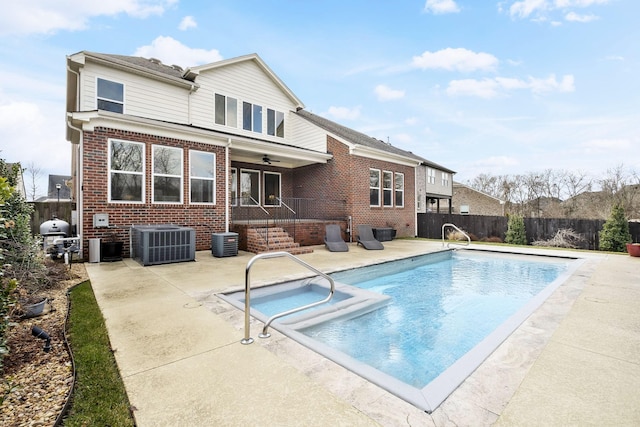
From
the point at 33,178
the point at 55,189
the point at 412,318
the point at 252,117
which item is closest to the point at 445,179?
the point at 252,117

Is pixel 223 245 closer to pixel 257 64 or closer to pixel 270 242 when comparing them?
pixel 270 242

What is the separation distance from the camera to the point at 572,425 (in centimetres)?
182

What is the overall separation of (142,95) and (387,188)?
11070 mm

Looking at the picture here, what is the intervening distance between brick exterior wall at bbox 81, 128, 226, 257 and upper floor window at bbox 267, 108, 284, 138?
13.9ft

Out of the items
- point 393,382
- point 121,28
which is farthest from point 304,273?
point 121,28

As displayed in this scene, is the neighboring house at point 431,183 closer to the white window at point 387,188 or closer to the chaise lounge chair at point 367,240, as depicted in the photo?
the white window at point 387,188

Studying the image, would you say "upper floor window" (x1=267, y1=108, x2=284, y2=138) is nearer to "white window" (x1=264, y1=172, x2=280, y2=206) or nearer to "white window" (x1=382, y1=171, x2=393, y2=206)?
"white window" (x1=264, y1=172, x2=280, y2=206)

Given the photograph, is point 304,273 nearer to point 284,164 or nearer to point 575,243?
point 284,164

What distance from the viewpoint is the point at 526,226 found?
46.2 feet

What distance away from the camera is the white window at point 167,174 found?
8.82m

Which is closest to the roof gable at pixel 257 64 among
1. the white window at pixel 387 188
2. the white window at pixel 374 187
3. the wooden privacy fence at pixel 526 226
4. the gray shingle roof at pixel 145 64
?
the gray shingle roof at pixel 145 64

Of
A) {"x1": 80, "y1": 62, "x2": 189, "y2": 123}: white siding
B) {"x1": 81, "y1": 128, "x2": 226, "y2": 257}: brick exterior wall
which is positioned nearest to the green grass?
{"x1": 81, "y1": 128, "x2": 226, "y2": 257}: brick exterior wall

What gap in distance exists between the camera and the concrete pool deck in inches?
74.7

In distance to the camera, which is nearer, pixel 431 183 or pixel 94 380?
pixel 94 380
